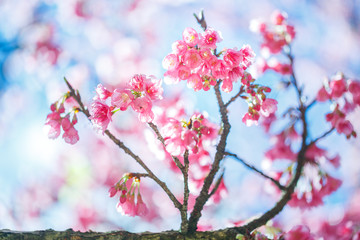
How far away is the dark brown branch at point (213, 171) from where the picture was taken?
1.57 metres

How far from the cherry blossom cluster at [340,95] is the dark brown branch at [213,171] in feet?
2.70

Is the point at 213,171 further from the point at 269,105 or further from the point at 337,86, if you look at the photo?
the point at 337,86

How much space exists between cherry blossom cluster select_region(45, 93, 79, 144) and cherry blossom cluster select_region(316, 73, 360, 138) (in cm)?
150

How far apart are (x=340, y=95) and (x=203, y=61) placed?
1.28 metres

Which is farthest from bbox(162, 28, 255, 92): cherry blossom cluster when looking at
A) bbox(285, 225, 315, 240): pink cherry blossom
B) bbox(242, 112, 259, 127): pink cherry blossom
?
bbox(285, 225, 315, 240): pink cherry blossom

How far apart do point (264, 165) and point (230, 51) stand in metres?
1.71

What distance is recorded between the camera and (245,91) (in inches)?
65.8

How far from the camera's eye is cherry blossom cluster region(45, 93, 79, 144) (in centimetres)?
169

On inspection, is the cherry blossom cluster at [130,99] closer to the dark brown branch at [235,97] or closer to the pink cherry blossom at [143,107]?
the pink cherry blossom at [143,107]

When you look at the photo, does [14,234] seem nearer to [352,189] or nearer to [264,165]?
[264,165]

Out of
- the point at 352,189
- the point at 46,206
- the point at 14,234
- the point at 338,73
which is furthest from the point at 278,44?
the point at 46,206

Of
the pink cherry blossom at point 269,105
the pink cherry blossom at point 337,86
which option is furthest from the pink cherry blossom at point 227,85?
the pink cherry blossom at point 337,86

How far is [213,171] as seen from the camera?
161 centimetres

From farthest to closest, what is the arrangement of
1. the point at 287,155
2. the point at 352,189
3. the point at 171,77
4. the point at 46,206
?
the point at 46,206
the point at 352,189
the point at 287,155
the point at 171,77
